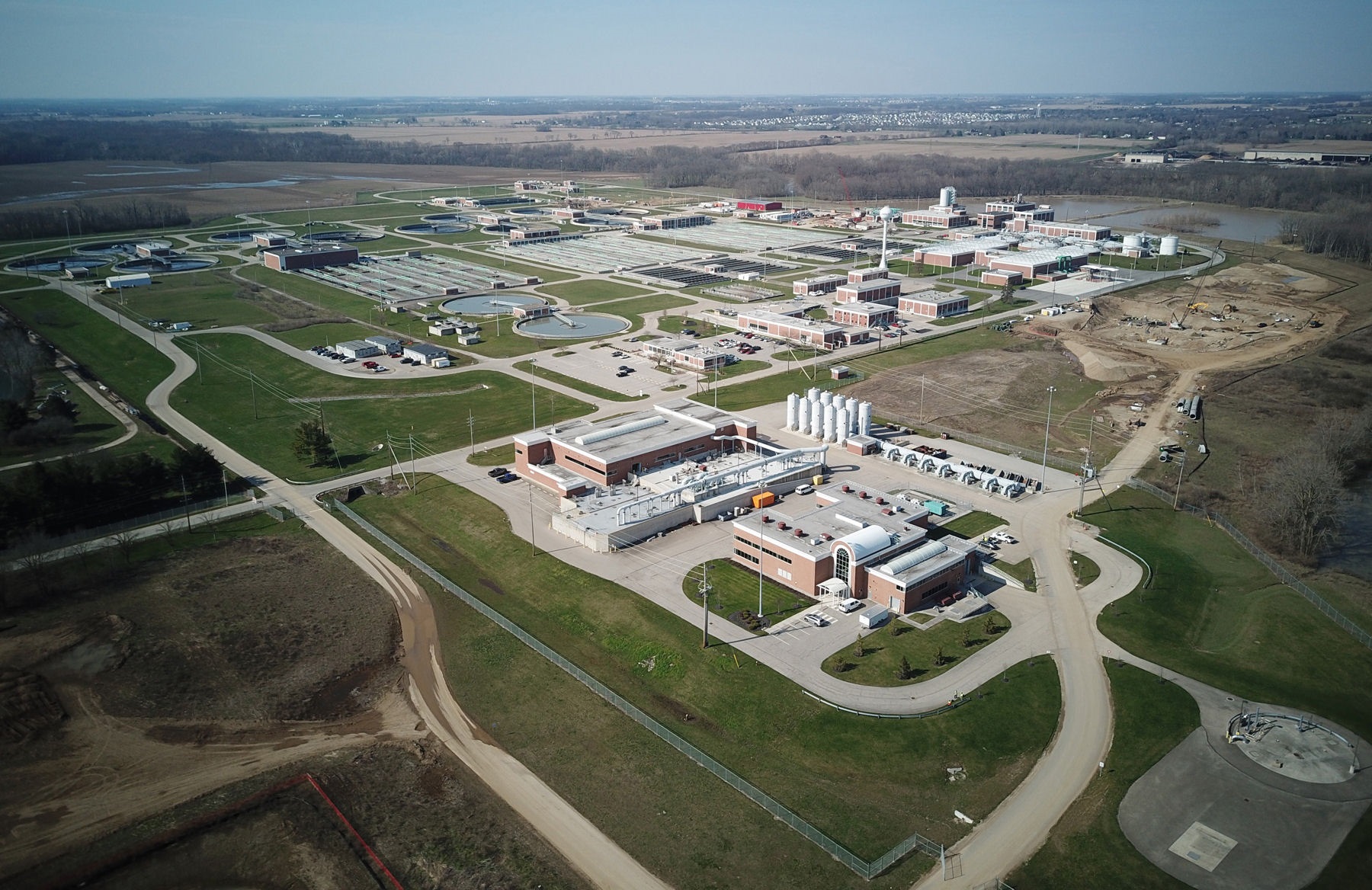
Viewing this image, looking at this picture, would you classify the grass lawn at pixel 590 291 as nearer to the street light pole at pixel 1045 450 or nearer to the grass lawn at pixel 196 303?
the grass lawn at pixel 196 303

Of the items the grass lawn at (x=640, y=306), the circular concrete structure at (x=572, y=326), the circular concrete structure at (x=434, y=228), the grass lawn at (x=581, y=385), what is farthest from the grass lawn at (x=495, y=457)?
the circular concrete structure at (x=434, y=228)

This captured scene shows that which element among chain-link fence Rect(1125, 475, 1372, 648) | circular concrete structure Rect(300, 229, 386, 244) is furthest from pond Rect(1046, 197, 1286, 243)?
circular concrete structure Rect(300, 229, 386, 244)

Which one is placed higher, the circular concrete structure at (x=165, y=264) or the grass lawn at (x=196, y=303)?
the circular concrete structure at (x=165, y=264)

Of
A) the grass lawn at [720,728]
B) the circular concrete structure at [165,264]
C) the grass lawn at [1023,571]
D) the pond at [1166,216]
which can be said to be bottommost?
the grass lawn at [720,728]

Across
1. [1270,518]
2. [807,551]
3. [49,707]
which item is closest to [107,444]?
[49,707]

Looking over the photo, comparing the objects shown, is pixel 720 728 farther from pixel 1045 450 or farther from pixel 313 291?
pixel 313 291

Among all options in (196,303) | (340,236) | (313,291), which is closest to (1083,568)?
(313,291)

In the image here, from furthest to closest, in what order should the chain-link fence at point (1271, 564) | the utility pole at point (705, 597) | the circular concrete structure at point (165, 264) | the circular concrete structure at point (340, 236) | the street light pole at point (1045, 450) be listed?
the circular concrete structure at point (340, 236) → the circular concrete structure at point (165, 264) → the street light pole at point (1045, 450) → the chain-link fence at point (1271, 564) → the utility pole at point (705, 597)
